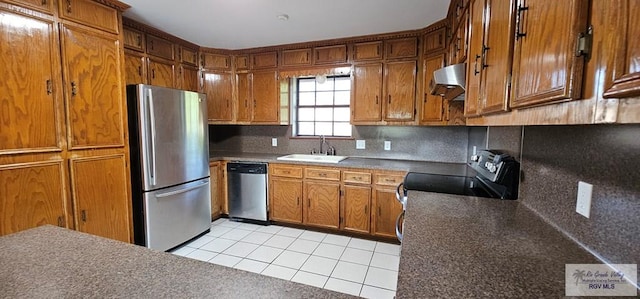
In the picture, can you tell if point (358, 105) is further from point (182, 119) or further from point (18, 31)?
point (18, 31)

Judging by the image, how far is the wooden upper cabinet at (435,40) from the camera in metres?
2.64

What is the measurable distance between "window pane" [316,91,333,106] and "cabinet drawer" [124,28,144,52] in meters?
2.11

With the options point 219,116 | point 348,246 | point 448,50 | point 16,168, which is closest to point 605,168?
point 448,50

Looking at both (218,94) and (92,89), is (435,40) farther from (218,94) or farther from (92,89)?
(92,89)

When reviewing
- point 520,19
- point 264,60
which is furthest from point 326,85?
point 520,19

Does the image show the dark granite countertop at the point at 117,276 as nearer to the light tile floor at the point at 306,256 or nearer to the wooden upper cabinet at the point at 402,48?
the light tile floor at the point at 306,256

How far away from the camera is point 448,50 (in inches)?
98.3

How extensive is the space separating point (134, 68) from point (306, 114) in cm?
207

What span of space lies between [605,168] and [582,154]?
125 mm

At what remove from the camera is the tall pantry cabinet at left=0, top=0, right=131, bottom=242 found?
1.67 metres

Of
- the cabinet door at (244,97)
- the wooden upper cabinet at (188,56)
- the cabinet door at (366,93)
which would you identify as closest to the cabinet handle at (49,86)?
the wooden upper cabinet at (188,56)

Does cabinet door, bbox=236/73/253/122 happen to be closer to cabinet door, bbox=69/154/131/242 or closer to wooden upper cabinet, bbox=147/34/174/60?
wooden upper cabinet, bbox=147/34/174/60

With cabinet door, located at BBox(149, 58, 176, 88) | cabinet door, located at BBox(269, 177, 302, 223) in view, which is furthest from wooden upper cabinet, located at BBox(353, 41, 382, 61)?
cabinet door, located at BBox(149, 58, 176, 88)

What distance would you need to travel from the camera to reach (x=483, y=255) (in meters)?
0.86
